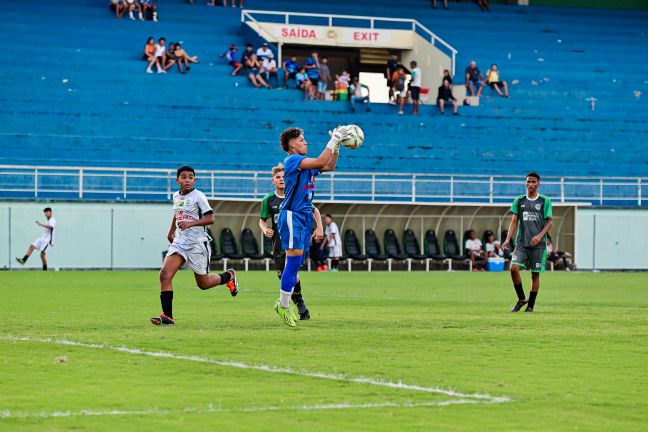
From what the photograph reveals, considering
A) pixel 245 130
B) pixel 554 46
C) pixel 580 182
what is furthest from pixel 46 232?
pixel 554 46

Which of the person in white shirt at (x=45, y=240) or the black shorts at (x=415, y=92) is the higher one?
the black shorts at (x=415, y=92)

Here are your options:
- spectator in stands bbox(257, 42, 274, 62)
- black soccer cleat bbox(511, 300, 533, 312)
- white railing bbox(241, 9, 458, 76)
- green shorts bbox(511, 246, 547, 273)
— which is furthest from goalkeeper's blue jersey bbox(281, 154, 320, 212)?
white railing bbox(241, 9, 458, 76)

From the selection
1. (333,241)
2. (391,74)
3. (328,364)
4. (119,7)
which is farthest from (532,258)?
(119,7)

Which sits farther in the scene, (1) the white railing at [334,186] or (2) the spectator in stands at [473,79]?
(2) the spectator in stands at [473,79]

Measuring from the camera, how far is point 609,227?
4050 centimetres

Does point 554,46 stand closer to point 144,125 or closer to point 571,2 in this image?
point 571,2

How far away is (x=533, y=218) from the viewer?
18.9 meters

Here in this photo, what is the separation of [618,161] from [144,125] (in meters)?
16.8

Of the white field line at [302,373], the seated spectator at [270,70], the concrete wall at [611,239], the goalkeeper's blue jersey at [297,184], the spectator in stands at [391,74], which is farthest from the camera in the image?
the spectator in stands at [391,74]

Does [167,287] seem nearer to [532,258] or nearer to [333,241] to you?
[532,258]

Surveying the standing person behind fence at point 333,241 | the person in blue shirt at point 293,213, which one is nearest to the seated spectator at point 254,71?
the standing person behind fence at point 333,241

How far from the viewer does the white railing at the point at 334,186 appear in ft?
116

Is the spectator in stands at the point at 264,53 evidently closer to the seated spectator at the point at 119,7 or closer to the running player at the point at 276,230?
the seated spectator at the point at 119,7

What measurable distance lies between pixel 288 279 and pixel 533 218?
5718 millimetres
